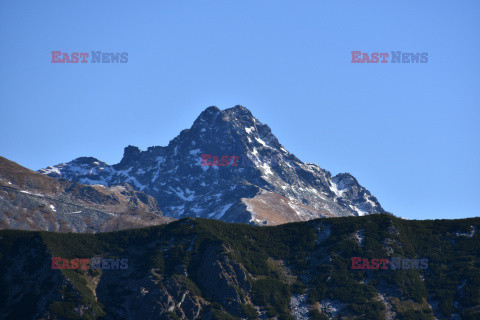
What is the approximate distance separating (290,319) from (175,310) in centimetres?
2245

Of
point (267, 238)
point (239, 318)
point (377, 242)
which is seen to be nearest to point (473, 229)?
point (377, 242)

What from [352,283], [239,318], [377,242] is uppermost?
[377,242]

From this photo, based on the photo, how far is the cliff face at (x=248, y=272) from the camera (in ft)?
385

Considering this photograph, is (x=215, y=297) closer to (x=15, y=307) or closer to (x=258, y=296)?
(x=258, y=296)

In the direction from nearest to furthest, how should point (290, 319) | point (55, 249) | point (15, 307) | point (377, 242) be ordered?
point (15, 307) < point (290, 319) < point (55, 249) < point (377, 242)

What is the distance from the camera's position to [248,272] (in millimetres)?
132000

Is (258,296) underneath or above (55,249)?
underneath

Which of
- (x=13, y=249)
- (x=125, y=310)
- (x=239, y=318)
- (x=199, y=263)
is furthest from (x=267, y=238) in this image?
(x=13, y=249)

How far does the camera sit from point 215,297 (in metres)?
123

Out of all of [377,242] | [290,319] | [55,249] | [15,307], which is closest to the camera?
[15,307]

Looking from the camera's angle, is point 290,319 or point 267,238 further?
point 267,238

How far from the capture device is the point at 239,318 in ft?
385

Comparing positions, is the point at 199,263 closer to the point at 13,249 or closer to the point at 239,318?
the point at 239,318

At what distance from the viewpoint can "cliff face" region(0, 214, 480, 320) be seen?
117 m
